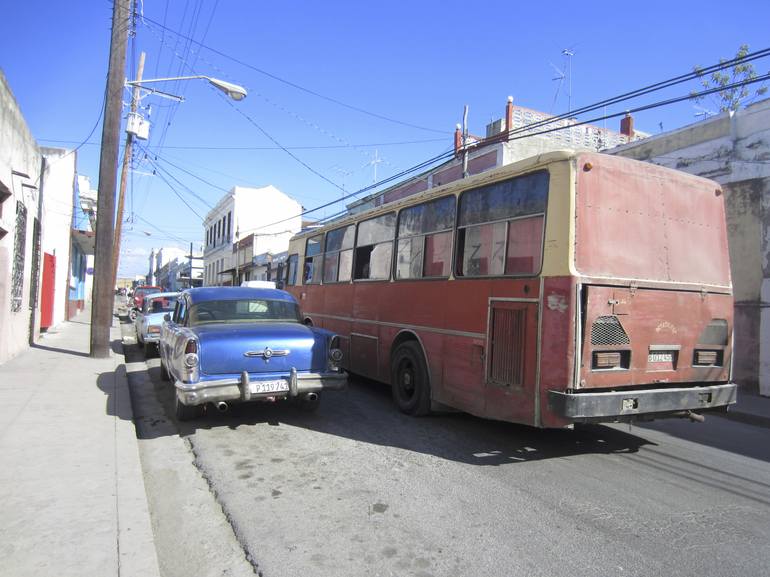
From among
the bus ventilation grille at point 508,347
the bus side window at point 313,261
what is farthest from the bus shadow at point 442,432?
the bus side window at point 313,261

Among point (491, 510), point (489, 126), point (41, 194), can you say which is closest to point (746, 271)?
point (491, 510)

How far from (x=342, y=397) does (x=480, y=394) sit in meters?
3.28

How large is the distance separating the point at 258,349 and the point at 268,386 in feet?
1.47

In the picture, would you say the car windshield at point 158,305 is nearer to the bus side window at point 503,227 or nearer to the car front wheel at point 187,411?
the car front wheel at point 187,411

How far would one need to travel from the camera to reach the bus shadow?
18.7 ft

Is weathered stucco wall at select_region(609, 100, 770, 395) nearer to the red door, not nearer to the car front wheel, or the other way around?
the car front wheel

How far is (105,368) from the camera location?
10.6 metres

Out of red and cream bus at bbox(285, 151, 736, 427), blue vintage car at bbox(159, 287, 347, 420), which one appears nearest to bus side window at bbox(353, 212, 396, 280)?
red and cream bus at bbox(285, 151, 736, 427)

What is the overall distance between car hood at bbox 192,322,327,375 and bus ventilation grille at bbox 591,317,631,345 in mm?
3223

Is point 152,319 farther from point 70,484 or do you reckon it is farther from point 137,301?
point 137,301

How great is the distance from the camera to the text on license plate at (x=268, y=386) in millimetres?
5998

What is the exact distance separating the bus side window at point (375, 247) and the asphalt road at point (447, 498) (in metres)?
2.47

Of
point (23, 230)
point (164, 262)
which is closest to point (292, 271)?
point (23, 230)

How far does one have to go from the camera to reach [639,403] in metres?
5.05
